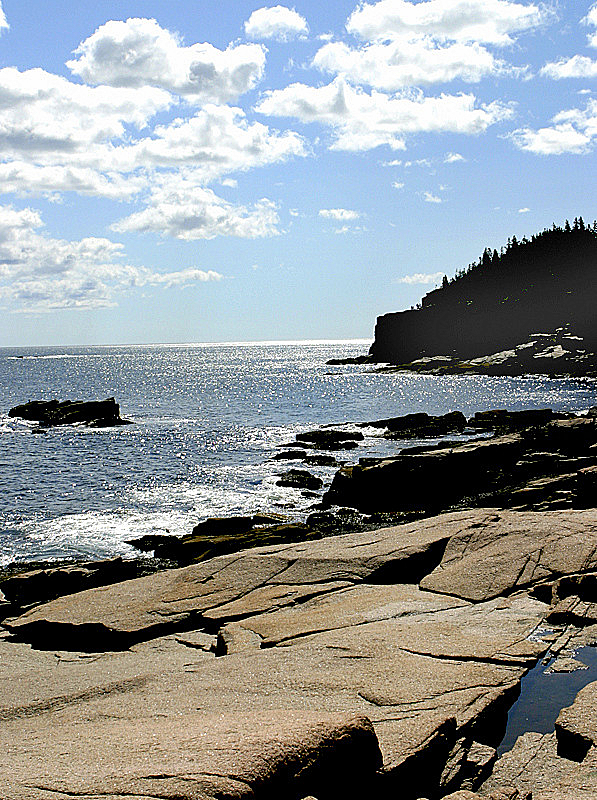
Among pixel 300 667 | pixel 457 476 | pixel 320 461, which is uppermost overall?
pixel 300 667

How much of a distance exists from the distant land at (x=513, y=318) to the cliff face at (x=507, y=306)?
0.83 ft

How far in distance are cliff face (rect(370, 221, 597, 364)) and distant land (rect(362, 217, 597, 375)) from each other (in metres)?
0.25

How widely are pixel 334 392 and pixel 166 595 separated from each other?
9092cm

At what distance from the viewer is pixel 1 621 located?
15133mm

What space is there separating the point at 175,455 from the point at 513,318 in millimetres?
131514

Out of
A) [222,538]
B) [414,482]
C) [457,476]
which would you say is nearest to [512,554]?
[222,538]

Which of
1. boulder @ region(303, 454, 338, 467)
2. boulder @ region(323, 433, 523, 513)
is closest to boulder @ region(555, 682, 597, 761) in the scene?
boulder @ region(323, 433, 523, 513)

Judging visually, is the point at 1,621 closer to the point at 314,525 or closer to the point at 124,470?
the point at 314,525

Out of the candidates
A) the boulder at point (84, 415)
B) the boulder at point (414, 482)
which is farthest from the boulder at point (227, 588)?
the boulder at point (84, 415)

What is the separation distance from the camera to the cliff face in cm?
15775

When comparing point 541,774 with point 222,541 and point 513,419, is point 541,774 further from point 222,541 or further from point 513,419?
point 513,419

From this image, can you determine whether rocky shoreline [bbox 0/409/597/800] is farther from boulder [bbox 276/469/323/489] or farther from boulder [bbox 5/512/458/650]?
boulder [bbox 276/469/323/489]

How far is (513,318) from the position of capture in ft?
533

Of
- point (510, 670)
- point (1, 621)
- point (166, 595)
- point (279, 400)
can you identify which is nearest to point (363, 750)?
point (510, 670)
